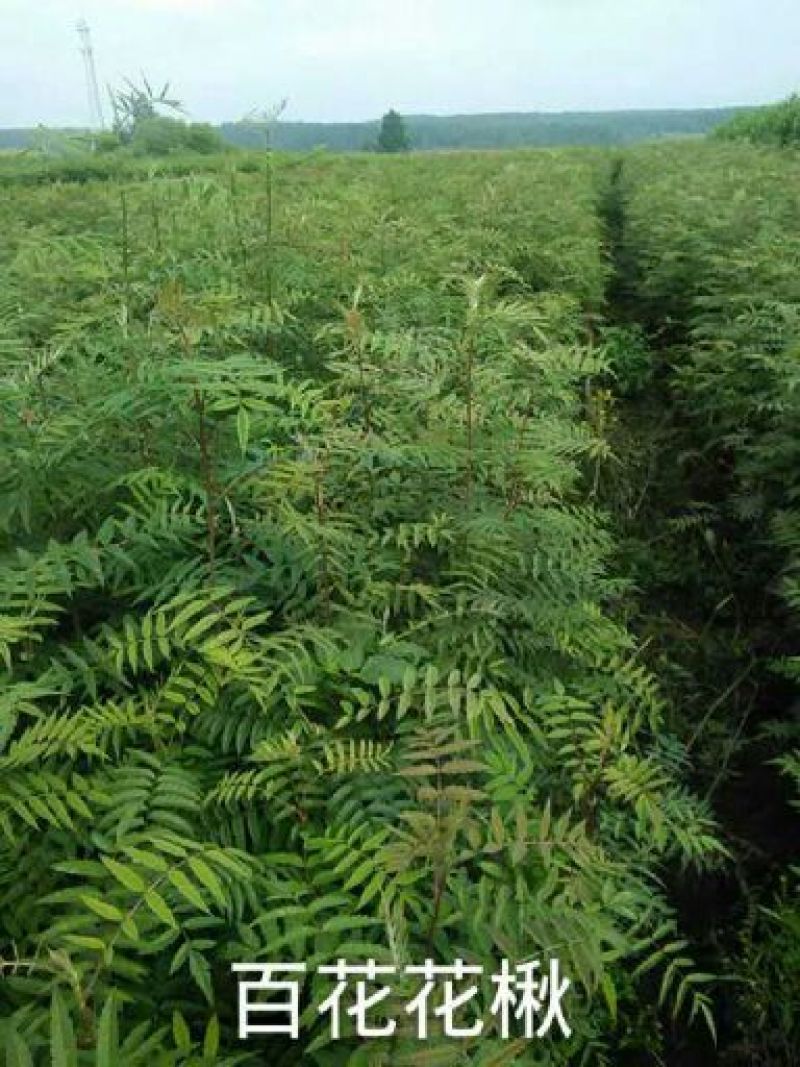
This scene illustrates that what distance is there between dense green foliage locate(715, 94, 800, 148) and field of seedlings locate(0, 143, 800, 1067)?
117ft

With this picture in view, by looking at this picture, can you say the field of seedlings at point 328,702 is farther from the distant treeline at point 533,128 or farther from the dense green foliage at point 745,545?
the distant treeline at point 533,128

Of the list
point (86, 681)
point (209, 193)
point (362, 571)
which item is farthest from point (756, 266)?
point (86, 681)

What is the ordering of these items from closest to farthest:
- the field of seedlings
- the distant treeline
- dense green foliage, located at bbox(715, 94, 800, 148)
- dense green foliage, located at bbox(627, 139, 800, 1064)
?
1. the field of seedlings
2. dense green foliage, located at bbox(627, 139, 800, 1064)
3. dense green foliage, located at bbox(715, 94, 800, 148)
4. the distant treeline

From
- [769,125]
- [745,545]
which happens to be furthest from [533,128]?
[745,545]

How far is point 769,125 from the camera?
39781 mm

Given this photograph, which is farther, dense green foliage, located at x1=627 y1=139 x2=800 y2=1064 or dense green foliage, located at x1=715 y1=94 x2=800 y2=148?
dense green foliage, located at x1=715 y1=94 x2=800 y2=148

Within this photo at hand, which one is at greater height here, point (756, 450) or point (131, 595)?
point (131, 595)

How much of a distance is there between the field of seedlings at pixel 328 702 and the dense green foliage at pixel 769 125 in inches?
1406

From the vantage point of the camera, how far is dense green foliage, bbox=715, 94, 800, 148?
36.3 meters

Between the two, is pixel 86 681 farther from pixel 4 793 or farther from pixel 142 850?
pixel 142 850

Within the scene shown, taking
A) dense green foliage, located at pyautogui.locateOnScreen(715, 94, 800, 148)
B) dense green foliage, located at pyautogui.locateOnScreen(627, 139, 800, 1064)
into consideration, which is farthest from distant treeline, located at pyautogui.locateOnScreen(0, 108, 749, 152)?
dense green foliage, located at pyautogui.locateOnScreen(627, 139, 800, 1064)

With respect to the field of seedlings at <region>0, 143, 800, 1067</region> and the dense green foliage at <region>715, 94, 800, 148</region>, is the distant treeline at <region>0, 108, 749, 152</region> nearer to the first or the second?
the dense green foliage at <region>715, 94, 800, 148</region>

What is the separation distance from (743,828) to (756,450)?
6.50ft

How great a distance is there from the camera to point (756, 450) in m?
4.88
